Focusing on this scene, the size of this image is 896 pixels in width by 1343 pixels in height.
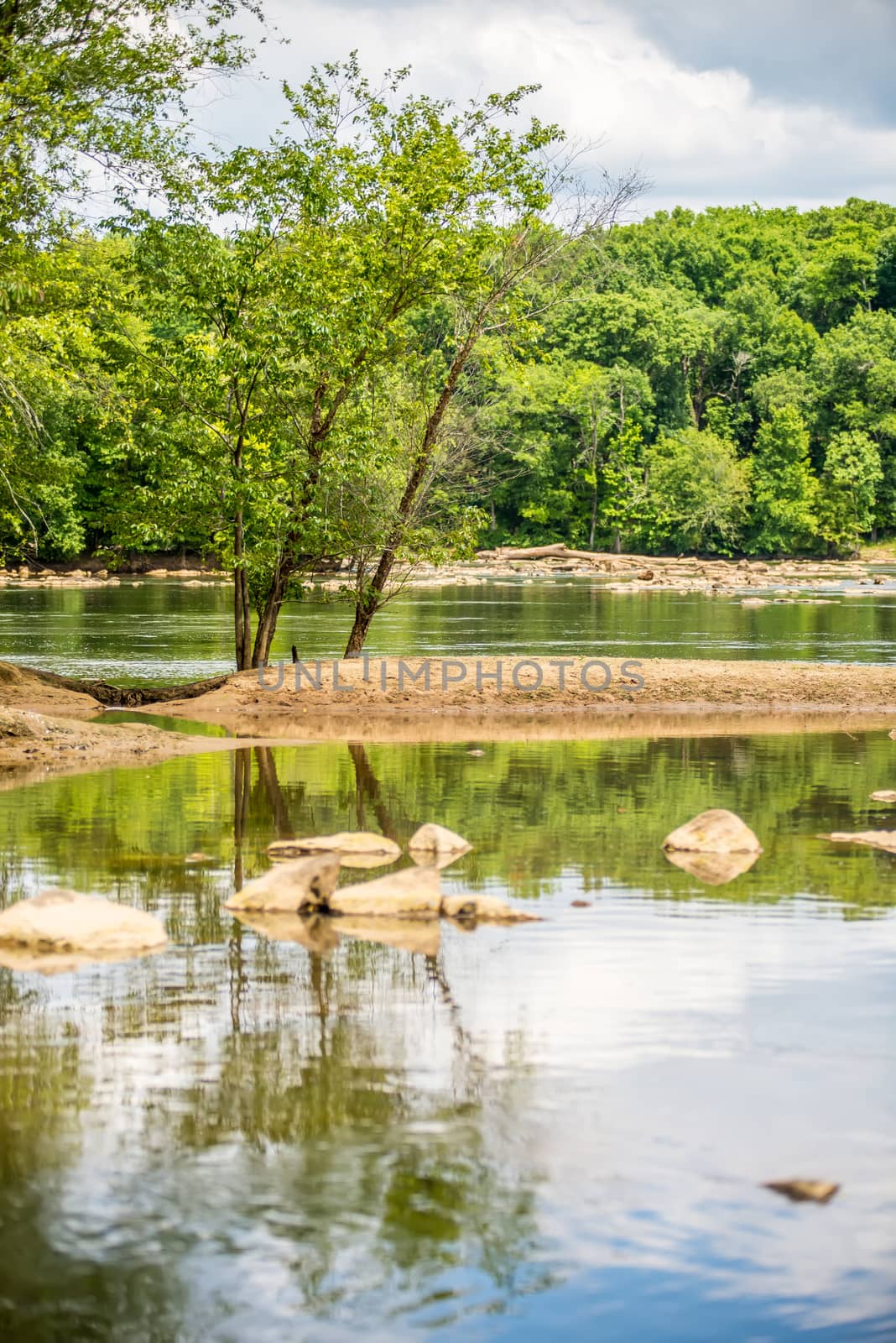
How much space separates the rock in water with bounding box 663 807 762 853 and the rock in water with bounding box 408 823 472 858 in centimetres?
153

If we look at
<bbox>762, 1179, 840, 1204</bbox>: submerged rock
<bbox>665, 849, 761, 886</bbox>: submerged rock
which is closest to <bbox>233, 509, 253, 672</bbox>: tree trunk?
<bbox>665, 849, 761, 886</bbox>: submerged rock

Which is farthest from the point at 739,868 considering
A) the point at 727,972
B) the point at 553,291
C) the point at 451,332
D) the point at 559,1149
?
the point at 451,332

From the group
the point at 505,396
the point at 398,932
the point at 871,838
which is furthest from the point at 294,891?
the point at 505,396

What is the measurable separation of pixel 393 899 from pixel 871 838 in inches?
167

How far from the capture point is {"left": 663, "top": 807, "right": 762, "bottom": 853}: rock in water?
10.9 metres

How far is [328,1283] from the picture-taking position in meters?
4.63

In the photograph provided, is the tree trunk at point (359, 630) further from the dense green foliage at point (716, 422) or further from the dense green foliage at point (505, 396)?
the dense green foliage at point (716, 422)

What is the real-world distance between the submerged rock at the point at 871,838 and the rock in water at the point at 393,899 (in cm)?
380

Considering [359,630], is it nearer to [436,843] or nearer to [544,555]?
[436,843]

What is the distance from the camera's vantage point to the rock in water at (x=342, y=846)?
34.8 ft

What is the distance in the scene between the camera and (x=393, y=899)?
29.2 feet

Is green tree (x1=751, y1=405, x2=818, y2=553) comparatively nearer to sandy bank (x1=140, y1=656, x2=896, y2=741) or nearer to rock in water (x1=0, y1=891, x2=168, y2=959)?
sandy bank (x1=140, y1=656, x2=896, y2=741)

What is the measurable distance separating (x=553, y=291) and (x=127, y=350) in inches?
246

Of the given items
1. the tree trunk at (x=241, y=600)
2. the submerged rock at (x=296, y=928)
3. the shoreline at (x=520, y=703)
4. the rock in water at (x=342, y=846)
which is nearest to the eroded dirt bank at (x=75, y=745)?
the shoreline at (x=520, y=703)
